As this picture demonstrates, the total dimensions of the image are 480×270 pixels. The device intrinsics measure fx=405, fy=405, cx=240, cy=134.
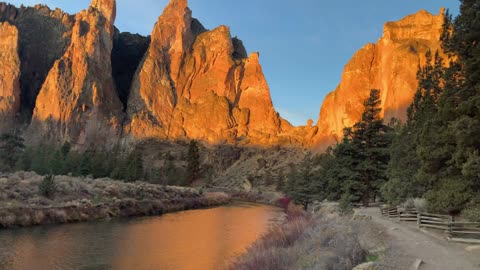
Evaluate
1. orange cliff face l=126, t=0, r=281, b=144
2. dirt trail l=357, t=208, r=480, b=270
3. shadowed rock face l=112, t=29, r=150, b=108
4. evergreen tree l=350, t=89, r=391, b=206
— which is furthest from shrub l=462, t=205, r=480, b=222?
shadowed rock face l=112, t=29, r=150, b=108

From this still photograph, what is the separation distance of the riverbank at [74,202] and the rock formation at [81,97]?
310 ft

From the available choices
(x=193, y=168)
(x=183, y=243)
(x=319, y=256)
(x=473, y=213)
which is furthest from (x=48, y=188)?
(x=193, y=168)

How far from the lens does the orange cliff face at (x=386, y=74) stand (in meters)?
102

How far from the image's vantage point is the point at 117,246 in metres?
23.7

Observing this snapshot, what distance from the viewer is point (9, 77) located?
135 m

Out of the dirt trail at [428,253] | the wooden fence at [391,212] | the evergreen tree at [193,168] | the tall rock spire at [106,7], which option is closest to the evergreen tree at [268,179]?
the evergreen tree at [193,168]

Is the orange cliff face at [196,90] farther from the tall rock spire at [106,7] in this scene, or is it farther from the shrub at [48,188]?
the shrub at [48,188]

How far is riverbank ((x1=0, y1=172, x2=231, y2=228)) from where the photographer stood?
1192 inches

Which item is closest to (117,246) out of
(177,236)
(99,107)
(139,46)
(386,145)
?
(177,236)

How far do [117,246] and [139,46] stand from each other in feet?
541

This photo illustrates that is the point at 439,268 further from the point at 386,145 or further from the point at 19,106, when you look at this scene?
the point at 19,106

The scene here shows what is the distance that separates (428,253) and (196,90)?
481 feet

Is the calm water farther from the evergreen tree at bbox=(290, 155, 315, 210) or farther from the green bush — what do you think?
the evergreen tree at bbox=(290, 155, 315, 210)

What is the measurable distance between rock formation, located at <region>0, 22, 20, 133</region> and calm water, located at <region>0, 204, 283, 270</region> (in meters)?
120
